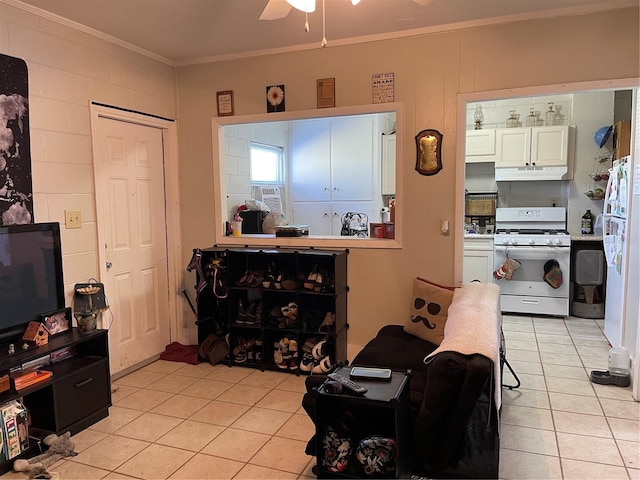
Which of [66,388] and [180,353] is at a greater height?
[66,388]

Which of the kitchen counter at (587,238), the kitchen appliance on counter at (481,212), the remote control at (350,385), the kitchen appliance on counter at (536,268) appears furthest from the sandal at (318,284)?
the kitchen counter at (587,238)

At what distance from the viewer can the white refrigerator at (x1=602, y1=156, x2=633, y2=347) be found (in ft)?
11.7

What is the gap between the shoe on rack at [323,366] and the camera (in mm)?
3494

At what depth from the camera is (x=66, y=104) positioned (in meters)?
3.13

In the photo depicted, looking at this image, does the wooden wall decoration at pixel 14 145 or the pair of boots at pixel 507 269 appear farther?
the pair of boots at pixel 507 269

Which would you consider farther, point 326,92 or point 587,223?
point 587,223

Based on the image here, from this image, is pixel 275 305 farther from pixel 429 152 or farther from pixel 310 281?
pixel 429 152

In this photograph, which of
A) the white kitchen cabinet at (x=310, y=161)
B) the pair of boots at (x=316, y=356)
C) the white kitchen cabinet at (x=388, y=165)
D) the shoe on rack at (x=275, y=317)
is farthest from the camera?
the white kitchen cabinet at (x=310, y=161)

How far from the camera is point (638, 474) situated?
7.45 ft

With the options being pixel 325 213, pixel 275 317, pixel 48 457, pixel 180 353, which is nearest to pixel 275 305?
pixel 275 317

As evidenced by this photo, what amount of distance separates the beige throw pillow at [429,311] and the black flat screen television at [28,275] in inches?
94.0

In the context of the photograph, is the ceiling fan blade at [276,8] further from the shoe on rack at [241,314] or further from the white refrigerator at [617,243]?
the white refrigerator at [617,243]

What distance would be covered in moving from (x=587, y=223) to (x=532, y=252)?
83cm

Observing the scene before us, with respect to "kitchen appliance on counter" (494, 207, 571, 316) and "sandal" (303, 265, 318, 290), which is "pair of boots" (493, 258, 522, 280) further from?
"sandal" (303, 265, 318, 290)
